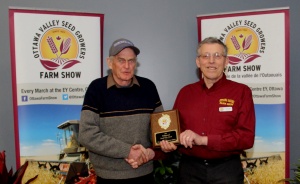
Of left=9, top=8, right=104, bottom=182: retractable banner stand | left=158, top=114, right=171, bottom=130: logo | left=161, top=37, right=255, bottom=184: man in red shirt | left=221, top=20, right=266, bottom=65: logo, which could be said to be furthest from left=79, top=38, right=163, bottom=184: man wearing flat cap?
left=221, top=20, right=266, bottom=65: logo

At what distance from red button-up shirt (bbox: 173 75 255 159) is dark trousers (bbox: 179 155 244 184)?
43 millimetres

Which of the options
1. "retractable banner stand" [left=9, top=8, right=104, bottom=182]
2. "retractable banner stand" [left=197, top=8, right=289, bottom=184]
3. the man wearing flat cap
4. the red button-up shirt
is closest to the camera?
the red button-up shirt

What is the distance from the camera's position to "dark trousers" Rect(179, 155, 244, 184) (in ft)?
6.66

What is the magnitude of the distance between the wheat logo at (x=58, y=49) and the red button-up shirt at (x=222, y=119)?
1.44 metres

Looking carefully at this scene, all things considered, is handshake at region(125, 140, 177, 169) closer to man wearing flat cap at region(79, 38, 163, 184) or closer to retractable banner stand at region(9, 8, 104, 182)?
man wearing flat cap at region(79, 38, 163, 184)

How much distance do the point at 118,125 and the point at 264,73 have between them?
1.73m

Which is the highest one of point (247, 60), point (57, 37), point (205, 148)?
point (57, 37)

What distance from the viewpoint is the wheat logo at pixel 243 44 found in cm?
311

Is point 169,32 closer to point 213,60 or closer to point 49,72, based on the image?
point 49,72

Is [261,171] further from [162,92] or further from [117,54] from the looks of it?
[117,54]

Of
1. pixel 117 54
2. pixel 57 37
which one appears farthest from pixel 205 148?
pixel 57 37

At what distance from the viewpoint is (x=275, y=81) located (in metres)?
3.07

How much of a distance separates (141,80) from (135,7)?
1481 mm

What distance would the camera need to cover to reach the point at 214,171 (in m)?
2.04
